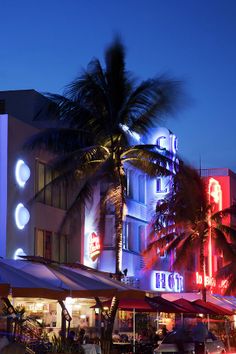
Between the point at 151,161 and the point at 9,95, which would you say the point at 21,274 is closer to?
the point at 151,161

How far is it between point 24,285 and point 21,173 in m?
11.5

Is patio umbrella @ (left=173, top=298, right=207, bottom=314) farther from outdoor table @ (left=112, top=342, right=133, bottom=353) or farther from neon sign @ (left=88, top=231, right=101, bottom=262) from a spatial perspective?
neon sign @ (left=88, top=231, right=101, bottom=262)

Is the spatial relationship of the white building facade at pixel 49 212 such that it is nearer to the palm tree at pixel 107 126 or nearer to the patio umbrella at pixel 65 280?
the palm tree at pixel 107 126

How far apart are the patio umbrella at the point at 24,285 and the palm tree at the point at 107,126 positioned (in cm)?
961

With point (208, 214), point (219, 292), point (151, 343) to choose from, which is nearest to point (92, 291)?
point (151, 343)

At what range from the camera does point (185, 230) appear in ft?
141

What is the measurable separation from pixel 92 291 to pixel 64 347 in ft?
6.01

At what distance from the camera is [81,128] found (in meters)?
28.5

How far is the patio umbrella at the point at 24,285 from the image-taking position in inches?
687

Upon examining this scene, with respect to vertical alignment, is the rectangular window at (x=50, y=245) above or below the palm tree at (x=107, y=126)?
below

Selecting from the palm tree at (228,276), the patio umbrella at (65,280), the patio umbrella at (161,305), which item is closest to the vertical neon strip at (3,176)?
the patio umbrella at (161,305)

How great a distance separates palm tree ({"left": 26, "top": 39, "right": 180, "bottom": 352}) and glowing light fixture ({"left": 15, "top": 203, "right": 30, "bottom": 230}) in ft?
6.07

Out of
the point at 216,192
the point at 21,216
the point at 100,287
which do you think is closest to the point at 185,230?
the point at 216,192

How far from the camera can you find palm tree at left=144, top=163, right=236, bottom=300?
39.4 m
